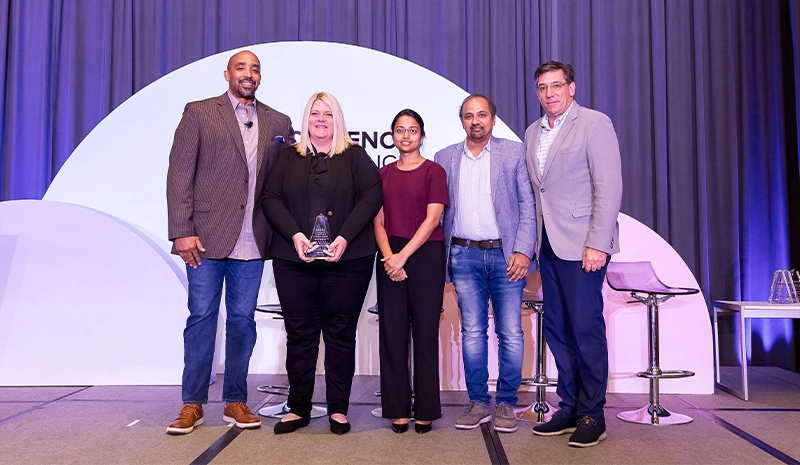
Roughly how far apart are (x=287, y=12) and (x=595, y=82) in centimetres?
266

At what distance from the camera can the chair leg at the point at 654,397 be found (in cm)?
306

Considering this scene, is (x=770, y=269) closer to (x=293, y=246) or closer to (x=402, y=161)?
(x=402, y=161)

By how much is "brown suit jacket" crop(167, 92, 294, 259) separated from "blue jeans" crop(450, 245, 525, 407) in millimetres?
911

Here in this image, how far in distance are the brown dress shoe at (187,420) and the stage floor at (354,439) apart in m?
0.03

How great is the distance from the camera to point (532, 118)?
5238 millimetres

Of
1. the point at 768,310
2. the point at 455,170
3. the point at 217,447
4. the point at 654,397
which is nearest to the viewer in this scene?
the point at 217,447

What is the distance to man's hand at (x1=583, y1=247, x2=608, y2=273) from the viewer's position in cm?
264

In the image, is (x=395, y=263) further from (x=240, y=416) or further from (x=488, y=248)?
(x=240, y=416)

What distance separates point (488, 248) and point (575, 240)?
0.39 meters

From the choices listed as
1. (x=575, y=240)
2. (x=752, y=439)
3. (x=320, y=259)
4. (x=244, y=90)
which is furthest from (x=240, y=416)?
(x=752, y=439)

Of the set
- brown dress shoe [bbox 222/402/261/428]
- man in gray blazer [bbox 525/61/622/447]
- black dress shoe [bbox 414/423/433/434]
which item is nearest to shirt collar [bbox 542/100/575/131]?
man in gray blazer [bbox 525/61/622/447]

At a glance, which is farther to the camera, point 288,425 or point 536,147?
point 536,147

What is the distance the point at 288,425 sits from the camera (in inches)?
108

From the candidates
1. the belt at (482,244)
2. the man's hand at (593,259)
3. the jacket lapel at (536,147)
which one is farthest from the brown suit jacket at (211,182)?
the man's hand at (593,259)
